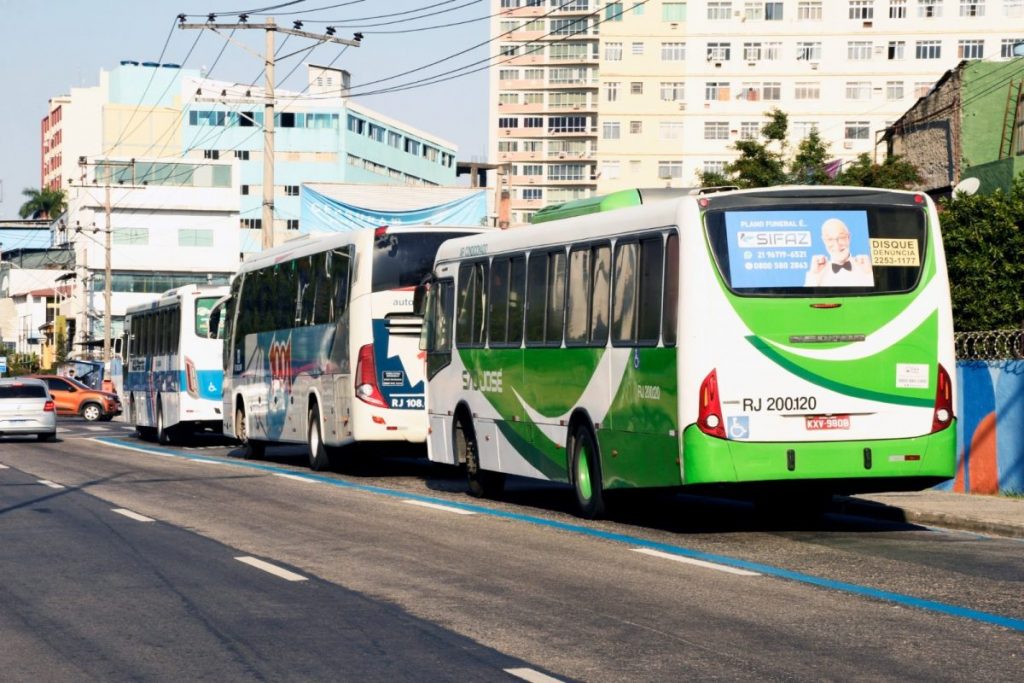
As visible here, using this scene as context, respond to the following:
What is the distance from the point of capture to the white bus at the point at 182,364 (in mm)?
38562

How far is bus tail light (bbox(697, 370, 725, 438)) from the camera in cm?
1474

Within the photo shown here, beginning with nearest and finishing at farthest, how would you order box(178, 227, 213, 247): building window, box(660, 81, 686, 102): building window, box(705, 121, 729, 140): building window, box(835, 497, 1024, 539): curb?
box(835, 497, 1024, 539): curb → box(705, 121, 729, 140): building window → box(660, 81, 686, 102): building window → box(178, 227, 213, 247): building window

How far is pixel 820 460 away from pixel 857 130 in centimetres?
9303

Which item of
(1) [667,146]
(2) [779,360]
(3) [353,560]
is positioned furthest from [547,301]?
(1) [667,146]

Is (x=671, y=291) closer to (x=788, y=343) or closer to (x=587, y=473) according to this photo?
(x=788, y=343)

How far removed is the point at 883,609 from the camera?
10594 millimetres

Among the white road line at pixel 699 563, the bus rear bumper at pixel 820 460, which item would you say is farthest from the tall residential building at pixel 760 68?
the white road line at pixel 699 563

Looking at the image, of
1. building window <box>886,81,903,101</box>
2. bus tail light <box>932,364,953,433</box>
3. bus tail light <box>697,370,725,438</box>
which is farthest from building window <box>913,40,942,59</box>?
bus tail light <box>697,370,725,438</box>

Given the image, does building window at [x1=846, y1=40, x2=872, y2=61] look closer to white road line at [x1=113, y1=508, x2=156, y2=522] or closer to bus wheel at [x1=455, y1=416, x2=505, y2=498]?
bus wheel at [x1=455, y1=416, x2=505, y2=498]

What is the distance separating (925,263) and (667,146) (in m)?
93.1

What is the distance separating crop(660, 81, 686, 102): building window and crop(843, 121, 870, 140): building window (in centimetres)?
997

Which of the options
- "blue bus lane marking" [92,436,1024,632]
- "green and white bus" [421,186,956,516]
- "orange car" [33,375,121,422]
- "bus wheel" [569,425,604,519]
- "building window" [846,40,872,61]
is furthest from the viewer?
"building window" [846,40,872,61]

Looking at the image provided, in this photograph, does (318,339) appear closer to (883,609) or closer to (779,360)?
(779,360)

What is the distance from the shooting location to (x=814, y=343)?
15.0 metres
